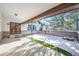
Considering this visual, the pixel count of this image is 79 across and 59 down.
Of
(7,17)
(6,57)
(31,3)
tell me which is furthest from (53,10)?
(6,57)

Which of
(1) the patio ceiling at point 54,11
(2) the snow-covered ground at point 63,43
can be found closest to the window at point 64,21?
(1) the patio ceiling at point 54,11

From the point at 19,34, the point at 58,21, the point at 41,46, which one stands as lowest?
the point at 41,46

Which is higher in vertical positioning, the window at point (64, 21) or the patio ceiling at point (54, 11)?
the patio ceiling at point (54, 11)

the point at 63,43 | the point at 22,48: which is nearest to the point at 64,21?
the point at 63,43

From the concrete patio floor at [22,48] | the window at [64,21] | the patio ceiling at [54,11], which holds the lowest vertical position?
the concrete patio floor at [22,48]

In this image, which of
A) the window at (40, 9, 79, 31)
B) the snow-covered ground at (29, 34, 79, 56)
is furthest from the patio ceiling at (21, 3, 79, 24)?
the snow-covered ground at (29, 34, 79, 56)

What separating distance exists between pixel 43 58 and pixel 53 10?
78 centimetres

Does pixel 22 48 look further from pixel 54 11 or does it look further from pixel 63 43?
pixel 54 11

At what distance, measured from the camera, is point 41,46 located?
7.27ft

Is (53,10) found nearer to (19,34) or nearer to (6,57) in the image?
(19,34)

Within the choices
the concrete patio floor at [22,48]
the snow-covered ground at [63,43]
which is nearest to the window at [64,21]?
the snow-covered ground at [63,43]

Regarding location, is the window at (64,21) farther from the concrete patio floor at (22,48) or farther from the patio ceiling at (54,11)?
the concrete patio floor at (22,48)

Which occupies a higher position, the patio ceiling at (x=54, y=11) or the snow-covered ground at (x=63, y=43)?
the patio ceiling at (x=54, y=11)

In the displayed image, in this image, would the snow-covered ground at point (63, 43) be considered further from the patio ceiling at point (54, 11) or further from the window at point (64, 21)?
the patio ceiling at point (54, 11)
